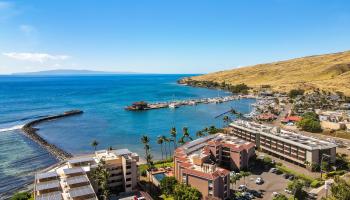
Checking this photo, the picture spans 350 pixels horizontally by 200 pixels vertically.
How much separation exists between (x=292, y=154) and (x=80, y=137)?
7350 centimetres

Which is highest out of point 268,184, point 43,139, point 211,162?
point 211,162

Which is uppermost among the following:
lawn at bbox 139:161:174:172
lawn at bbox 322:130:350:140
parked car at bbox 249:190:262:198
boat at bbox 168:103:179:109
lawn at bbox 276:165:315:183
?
boat at bbox 168:103:179:109

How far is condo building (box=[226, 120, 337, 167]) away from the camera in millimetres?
70744

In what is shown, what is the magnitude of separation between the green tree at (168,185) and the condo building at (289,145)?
33.9 metres

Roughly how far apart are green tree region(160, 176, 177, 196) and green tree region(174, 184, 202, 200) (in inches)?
141

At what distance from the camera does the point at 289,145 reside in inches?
3007

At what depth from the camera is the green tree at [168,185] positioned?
5697 cm

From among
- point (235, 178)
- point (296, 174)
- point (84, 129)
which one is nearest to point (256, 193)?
point (235, 178)

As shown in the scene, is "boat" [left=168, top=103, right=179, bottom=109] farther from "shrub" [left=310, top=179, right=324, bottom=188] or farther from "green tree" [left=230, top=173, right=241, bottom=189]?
"shrub" [left=310, top=179, right=324, bottom=188]

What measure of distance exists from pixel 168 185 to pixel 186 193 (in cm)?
602

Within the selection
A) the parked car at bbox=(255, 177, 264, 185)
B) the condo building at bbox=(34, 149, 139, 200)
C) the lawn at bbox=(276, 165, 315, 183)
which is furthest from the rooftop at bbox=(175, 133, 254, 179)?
the condo building at bbox=(34, 149, 139, 200)

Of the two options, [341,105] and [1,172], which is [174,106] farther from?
[1,172]

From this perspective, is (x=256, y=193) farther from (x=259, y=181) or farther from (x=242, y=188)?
(x=259, y=181)

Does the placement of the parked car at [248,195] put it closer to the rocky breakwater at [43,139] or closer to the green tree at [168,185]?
the green tree at [168,185]
